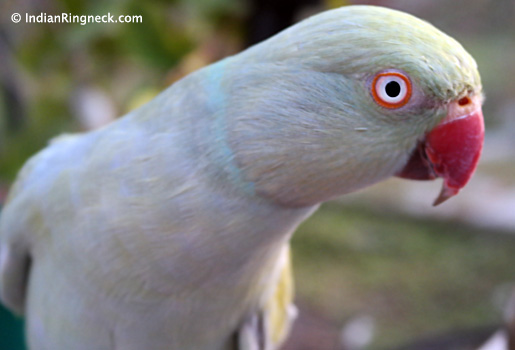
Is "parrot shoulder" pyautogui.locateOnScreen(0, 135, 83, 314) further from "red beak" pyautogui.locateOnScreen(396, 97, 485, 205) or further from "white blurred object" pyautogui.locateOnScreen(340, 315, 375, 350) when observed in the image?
"white blurred object" pyautogui.locateOnScreen(340, 315, 375, 350)

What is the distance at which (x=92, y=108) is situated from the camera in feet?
6.82

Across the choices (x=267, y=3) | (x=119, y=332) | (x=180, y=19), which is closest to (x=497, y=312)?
(x=267, y=3)

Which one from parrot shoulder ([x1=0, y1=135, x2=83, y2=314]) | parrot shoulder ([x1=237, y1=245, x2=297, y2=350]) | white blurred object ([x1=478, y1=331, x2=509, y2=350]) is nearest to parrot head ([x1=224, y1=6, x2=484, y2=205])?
parrot shoulder ([x1=237, y1=245, x2=297, y2=350])

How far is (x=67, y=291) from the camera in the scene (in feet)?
2.81

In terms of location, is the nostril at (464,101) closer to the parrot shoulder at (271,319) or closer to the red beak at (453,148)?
the red beak at (453,148)

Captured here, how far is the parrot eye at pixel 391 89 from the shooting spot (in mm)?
553

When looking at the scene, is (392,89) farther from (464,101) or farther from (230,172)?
(230,172)

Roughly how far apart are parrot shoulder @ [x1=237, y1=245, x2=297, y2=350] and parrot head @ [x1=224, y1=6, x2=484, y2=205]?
32 centimetres

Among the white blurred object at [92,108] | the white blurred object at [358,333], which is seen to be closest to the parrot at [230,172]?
the white blurred object at [92,108]

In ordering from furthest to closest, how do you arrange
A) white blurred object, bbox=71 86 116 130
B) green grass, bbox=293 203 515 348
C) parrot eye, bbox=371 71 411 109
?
green grass, bbox=293 203 515 348 < white blurred object, bbox=71 86 116 130 < parrot eye, bbox=371 71 411 109

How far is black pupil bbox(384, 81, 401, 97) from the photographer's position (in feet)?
1.83

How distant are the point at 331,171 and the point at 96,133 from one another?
44cm

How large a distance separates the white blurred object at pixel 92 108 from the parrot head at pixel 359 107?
5.00ft

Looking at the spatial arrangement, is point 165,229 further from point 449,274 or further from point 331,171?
point 449,274
